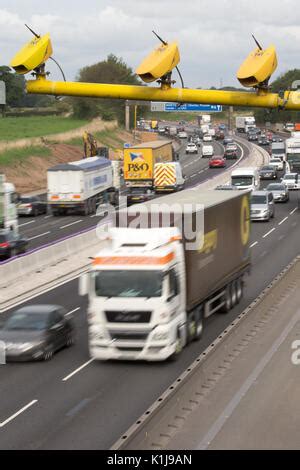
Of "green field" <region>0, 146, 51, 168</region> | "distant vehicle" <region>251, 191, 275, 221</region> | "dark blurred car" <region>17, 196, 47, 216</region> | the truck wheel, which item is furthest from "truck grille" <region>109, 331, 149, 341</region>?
"green field" <region>0, 146, 51, 168</region>

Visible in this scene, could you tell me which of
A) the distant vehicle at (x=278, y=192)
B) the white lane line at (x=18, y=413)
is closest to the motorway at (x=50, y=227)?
the distant vehicle at (x=278, y=192)

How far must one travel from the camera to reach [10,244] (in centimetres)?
4253

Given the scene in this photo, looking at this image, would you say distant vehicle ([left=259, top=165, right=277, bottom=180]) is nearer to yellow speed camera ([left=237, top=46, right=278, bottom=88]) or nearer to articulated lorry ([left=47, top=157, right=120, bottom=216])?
articulated lorry ([left=47, top=157, right=120, bottom=216])

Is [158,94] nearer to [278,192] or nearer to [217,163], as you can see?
[278,192]

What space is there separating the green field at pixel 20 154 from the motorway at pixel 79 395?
213 feet

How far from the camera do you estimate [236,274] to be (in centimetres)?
2966

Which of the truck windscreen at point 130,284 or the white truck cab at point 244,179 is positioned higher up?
the truck windscreen at point 130,284

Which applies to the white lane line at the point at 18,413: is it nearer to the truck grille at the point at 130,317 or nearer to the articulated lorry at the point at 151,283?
the articulated lorry at the point at 151,283

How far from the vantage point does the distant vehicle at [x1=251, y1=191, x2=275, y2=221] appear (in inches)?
2186

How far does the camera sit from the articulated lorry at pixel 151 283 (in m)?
22.0

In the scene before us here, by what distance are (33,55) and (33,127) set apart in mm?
112982

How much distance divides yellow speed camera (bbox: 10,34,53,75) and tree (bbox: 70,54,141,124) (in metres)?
140

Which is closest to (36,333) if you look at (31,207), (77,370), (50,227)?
(77,370)
